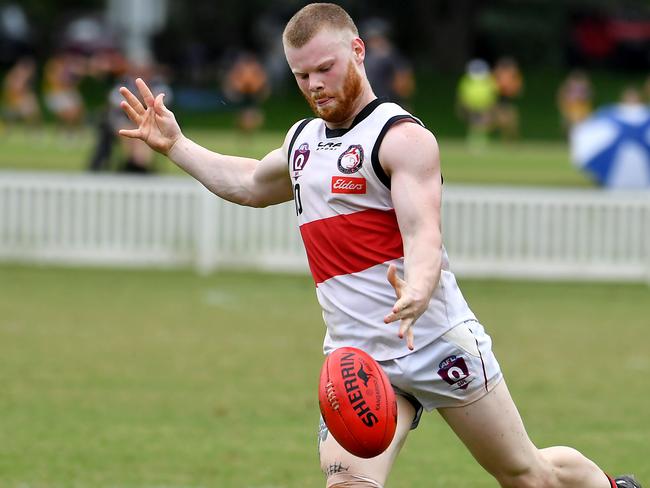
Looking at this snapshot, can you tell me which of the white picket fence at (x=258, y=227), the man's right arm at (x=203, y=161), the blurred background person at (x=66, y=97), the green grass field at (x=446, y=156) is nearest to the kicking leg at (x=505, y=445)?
the man's right arm at (x=203, y=161)

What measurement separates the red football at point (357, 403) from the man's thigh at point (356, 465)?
16 centimetres

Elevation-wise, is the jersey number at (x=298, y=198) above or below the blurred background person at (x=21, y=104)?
above

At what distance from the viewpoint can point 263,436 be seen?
27.8ft

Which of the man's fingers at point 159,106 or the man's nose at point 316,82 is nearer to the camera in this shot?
the man's nose at point 316,82

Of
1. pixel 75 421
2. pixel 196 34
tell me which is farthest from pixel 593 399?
pixel 196 34

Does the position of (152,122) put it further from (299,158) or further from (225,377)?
(225,377)

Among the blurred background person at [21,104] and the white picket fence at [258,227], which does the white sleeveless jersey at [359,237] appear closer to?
the white picket fence at [258,227]

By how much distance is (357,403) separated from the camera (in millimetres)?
4762

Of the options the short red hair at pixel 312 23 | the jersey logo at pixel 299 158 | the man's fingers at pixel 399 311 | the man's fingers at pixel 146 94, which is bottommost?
the man's fingers at pixel 399 311

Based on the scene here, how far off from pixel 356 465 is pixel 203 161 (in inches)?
58.1

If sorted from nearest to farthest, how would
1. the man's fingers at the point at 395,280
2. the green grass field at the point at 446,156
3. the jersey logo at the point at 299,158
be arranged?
the man's fingers at the point at 395,280, the jersey logo at the point at 299,158, the green grass field at the point at 446,156

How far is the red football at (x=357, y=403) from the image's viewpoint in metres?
Result: 4.77

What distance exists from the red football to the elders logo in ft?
1.87

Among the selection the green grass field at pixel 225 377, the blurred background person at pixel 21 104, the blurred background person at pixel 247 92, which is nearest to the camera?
the green grass field at pixel 225 377
